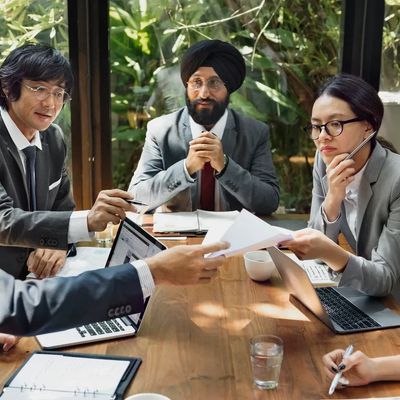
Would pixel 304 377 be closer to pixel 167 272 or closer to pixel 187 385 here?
pixel 187 385

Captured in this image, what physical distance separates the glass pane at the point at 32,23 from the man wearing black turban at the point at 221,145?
936mm

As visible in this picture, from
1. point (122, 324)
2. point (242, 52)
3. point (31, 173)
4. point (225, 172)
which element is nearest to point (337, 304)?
point (122, 324)

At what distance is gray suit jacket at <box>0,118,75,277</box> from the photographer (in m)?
2.11

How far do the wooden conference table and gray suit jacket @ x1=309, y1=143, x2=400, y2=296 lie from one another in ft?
0.73

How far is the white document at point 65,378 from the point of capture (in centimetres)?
132

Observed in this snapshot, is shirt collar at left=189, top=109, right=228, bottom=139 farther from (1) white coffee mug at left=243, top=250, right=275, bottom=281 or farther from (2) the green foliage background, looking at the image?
(1) white coffee mug at left=243, top=250, right=275, bottom=281

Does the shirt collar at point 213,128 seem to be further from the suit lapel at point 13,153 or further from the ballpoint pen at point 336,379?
the ballpoint pen at point 336,379

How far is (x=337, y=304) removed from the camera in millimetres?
1827

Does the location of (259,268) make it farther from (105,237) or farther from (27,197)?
(27,197)

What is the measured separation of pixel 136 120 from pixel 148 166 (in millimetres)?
958

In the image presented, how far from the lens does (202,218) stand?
8.81 ft

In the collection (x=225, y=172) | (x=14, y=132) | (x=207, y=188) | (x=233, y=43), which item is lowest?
(x=207, y=188)

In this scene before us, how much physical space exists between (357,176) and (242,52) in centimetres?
183

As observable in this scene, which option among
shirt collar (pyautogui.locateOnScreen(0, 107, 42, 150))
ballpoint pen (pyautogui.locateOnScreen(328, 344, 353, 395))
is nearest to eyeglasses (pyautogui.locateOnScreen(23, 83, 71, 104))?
shirt collar (pyautogui.locateOnScreen(0, 107, 42, 150))
